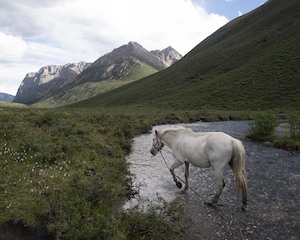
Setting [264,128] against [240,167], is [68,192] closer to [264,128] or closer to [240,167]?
[240,167]

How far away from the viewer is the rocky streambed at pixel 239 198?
864 cm

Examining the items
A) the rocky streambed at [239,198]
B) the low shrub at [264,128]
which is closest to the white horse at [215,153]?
the rocky streambed at [239,198]

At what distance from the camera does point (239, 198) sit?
440 inches

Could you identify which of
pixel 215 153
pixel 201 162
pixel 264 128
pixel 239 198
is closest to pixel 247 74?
pixel 264 128

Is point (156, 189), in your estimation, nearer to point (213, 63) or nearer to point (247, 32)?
point (213, 63)

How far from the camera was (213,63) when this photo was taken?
111750mm

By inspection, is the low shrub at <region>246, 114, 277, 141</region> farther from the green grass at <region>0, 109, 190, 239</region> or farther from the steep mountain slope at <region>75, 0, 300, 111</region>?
the steep mountain slope at <region>75, 0, 300, 111</region>

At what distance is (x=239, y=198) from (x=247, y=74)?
264ft

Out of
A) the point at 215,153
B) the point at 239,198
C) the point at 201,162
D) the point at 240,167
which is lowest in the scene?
the point at 239,198

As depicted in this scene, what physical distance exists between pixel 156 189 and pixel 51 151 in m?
5.74


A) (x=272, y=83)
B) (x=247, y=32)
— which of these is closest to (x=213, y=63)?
(x=247, y=32)

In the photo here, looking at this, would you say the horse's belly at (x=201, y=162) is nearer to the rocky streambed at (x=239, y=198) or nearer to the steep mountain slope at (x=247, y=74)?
the rocky streambed at (x=239, y=198)

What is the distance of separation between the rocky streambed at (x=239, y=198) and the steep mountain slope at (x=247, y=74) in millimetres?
50493

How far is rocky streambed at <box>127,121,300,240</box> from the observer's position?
864 centimetres
